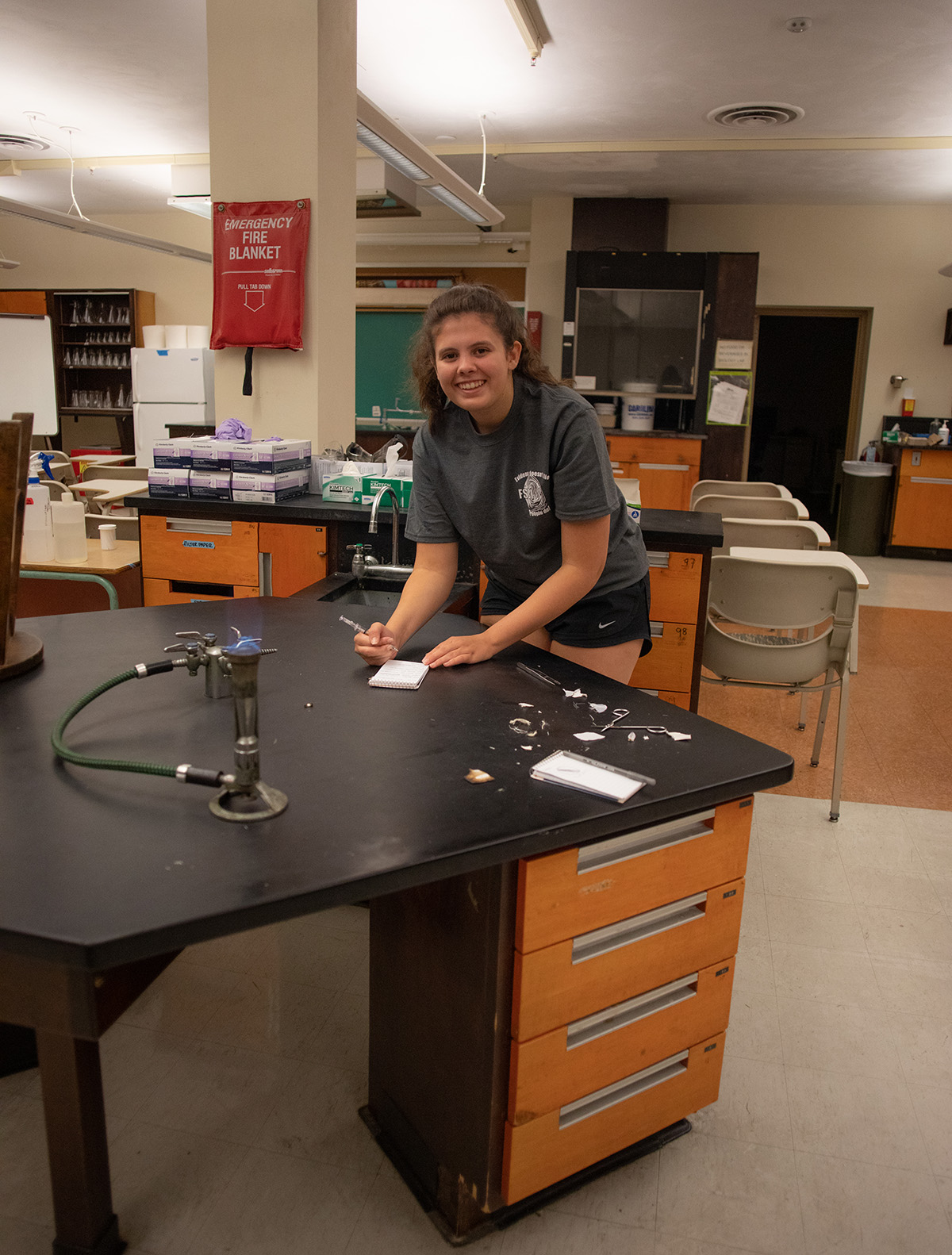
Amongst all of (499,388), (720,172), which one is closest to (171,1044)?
(499,388)

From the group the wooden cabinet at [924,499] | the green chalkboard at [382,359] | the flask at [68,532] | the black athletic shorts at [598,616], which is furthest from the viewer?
the green chalkboard at [382,359]

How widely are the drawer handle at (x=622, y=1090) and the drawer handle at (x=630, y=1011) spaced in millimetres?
102

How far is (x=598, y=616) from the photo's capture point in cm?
201

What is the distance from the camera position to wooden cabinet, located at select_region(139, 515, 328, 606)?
10.4 ft

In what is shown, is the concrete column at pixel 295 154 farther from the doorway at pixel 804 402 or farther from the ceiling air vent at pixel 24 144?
the doorway at pixel 804 402

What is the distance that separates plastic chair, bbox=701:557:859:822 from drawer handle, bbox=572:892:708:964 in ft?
5.02

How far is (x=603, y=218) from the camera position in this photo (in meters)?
7.95

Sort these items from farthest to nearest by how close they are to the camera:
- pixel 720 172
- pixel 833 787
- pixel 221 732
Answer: pixel 720 172 < pixel 833 787 < pixel 221 732

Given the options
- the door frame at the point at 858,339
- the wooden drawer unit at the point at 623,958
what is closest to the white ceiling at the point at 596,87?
the door frame at the point at 858,339

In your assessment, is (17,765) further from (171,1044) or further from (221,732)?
(171,1044)

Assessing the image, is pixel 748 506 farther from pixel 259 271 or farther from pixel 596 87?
pixel 596 87

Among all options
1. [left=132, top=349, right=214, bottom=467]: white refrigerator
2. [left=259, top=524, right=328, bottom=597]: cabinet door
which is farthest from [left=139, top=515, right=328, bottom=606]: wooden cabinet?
[left=132, top=349, right=214, bottom=467]: white refrigerator

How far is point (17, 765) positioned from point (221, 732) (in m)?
0.26

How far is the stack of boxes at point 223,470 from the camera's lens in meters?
3.21
